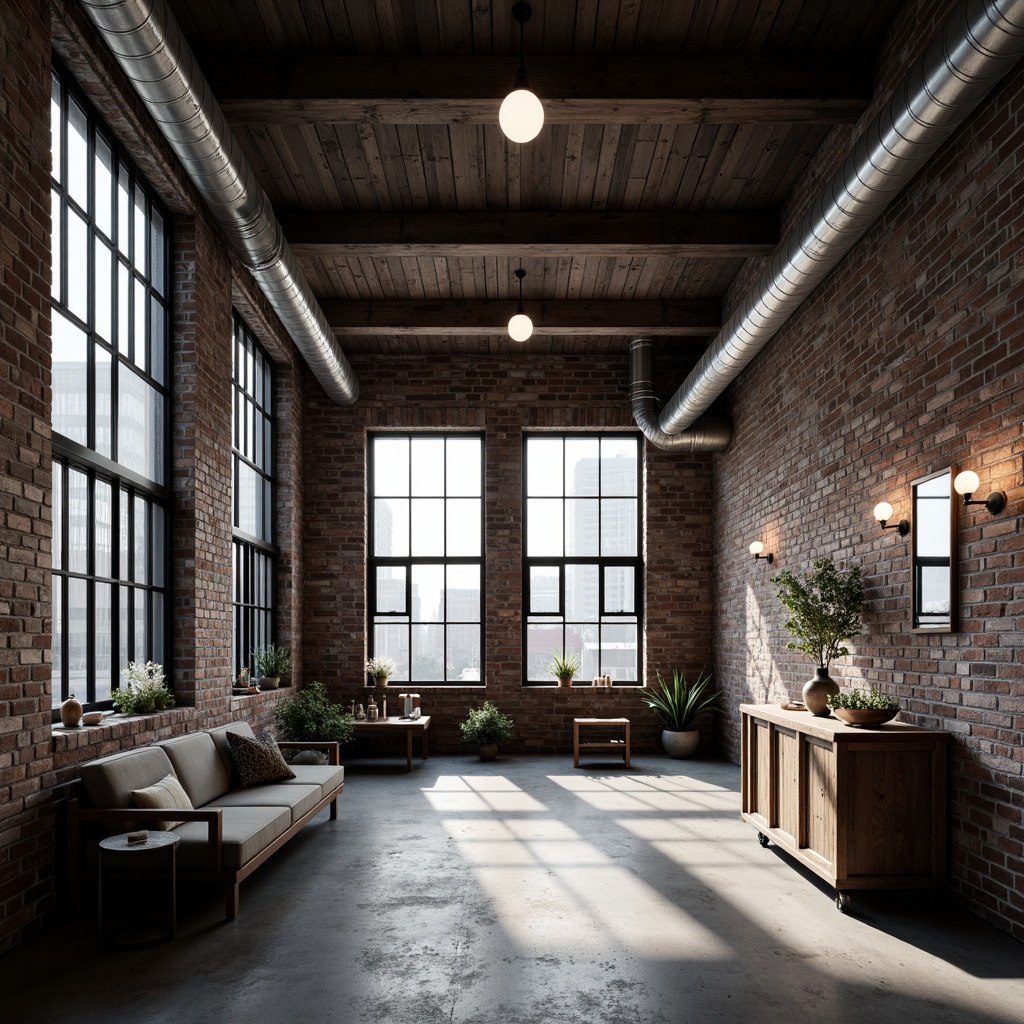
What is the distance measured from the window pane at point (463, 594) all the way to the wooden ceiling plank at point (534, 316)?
9.95 feet

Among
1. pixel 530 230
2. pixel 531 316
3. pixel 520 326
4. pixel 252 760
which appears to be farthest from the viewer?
pixel 531 316

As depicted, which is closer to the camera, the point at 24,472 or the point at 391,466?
the point at 24,472

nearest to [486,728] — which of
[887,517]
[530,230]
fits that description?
[530,230]

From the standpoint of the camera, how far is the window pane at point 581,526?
1105 centimetres

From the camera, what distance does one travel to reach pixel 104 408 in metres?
5.50

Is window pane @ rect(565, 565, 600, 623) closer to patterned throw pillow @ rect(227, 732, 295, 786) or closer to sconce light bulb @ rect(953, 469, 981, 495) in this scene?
patterned throw pillow @ rect(227, 732, 295, 786)

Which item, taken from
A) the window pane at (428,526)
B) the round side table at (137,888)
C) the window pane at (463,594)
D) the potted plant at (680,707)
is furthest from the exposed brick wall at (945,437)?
the window pane at (428,526)

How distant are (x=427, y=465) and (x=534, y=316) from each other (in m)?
2.60

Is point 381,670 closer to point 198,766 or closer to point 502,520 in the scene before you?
point 502,520

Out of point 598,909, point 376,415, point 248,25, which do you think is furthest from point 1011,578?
point 376,415

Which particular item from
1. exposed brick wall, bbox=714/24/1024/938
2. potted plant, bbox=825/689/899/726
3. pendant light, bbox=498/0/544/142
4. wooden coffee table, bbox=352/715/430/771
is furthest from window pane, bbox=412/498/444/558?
pendant light, bbox=498/0/544/142

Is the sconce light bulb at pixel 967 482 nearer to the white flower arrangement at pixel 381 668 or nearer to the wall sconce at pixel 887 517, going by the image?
the wall sconce at pixel 887 517

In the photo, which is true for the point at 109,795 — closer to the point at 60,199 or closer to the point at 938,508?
the point at 60,199

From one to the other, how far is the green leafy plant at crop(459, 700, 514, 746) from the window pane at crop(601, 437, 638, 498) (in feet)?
10.4
